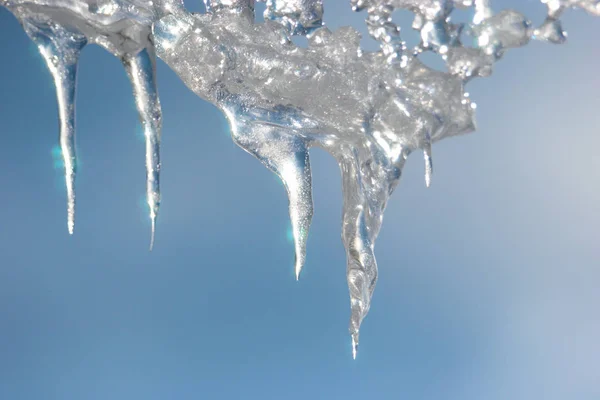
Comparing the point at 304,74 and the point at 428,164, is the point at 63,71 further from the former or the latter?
the point at 428,164

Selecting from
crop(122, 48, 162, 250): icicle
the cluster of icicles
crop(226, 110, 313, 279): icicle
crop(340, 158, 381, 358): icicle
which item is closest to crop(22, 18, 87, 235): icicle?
the cluster of icicles

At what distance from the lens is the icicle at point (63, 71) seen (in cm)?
118

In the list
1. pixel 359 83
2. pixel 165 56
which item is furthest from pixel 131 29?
pixel 359 83

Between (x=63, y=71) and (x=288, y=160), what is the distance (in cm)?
40

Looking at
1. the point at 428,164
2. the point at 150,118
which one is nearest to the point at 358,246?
the point at 428,164

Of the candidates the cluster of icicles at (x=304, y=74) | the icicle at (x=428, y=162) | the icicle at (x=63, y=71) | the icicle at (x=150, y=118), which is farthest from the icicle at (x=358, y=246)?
the icicle at (x=63, y=71)

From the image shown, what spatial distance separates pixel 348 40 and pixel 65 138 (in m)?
0.50

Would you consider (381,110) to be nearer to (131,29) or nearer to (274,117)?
(274,117)

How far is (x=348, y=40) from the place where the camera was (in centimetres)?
124

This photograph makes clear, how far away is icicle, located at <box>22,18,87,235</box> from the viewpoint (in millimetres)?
1176

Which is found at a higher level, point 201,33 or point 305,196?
point 201,33

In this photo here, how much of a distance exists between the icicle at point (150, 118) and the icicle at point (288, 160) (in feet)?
0.43

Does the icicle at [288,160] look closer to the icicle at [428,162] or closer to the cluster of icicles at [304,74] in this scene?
the cluster of icicles at [304,74]

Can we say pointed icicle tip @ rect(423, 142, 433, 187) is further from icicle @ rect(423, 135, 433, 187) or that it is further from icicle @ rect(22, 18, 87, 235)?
icicle @ rect(22, 18, 87, 235)
